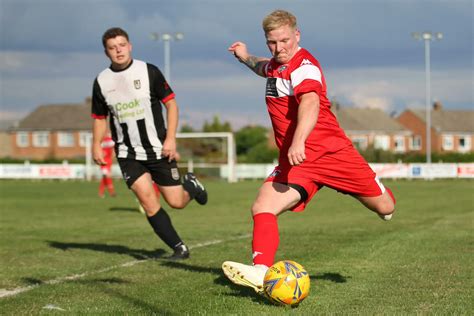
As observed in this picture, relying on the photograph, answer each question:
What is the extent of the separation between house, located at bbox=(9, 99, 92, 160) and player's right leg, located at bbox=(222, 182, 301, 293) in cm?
7737

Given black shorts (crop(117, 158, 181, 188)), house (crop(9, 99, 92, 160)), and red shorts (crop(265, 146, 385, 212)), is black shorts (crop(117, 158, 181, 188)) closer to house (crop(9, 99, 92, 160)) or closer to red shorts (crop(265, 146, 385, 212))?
red shorts (crop(265, 146, 385, 212))

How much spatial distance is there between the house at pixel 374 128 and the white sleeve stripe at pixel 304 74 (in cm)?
8148

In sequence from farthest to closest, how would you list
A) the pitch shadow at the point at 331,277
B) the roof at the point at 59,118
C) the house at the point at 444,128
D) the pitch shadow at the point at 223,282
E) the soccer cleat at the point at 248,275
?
the house at the point at 444,128, the roof at the point at 59,118, the pitch shadow at the point at 331,277, the pitch shadow at the point at 223,282, the soccer cleat at the point at 248,275

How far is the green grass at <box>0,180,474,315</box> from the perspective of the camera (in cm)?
559

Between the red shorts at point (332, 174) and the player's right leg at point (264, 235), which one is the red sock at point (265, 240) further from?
the red shorts at point (332, 174)

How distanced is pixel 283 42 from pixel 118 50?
265cm

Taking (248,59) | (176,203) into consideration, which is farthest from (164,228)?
(248,59)

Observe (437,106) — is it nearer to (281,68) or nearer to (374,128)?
(374,128)

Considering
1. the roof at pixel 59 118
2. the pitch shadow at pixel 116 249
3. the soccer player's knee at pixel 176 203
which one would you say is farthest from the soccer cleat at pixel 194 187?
the roof at pixel 59 118

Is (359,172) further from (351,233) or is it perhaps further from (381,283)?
(351,233)

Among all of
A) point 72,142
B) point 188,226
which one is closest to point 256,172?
point 188,226

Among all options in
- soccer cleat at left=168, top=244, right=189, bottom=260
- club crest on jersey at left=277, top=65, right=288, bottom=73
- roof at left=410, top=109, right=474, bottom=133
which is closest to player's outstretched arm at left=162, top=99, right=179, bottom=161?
soccer cleat at left=168, top=244, right=189, bottom=260

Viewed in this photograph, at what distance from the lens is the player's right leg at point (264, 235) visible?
5465 mm

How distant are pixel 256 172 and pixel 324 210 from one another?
29.8 m
